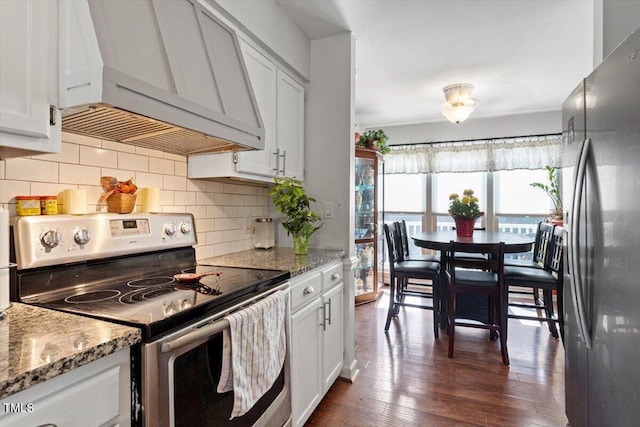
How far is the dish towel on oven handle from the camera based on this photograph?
113 cm

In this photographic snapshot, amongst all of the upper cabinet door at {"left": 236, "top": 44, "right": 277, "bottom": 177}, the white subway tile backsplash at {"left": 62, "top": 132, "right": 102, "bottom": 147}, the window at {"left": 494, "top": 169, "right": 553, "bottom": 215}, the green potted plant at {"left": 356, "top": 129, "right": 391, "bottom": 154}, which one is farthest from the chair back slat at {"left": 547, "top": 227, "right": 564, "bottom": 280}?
the white subway tile backsplash at {"left": 62, "top": 132, "right": 102, "bottom": 147}

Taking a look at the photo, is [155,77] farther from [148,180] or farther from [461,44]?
[461,44]

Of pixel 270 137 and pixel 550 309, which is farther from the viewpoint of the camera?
pixel 550 309

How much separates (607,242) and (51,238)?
6.20 feet

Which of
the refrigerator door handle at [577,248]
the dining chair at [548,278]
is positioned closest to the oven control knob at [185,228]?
the refrigerator door handle at [577,248]

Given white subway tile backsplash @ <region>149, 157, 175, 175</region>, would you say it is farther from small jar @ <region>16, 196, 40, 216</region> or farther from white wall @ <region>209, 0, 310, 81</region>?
white wall @ <region>209, 0, 310, 81</region>

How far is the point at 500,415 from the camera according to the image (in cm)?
196

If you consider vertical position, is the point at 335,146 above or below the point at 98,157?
above

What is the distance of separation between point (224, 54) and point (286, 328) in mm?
1303

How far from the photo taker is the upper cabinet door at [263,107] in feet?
6.30

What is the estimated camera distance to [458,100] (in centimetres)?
363

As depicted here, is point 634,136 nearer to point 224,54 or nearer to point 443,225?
point 224,54

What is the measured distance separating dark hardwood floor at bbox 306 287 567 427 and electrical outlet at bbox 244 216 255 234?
3.88 feet

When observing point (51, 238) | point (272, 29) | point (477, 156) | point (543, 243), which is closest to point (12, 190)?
point (51, 238)
